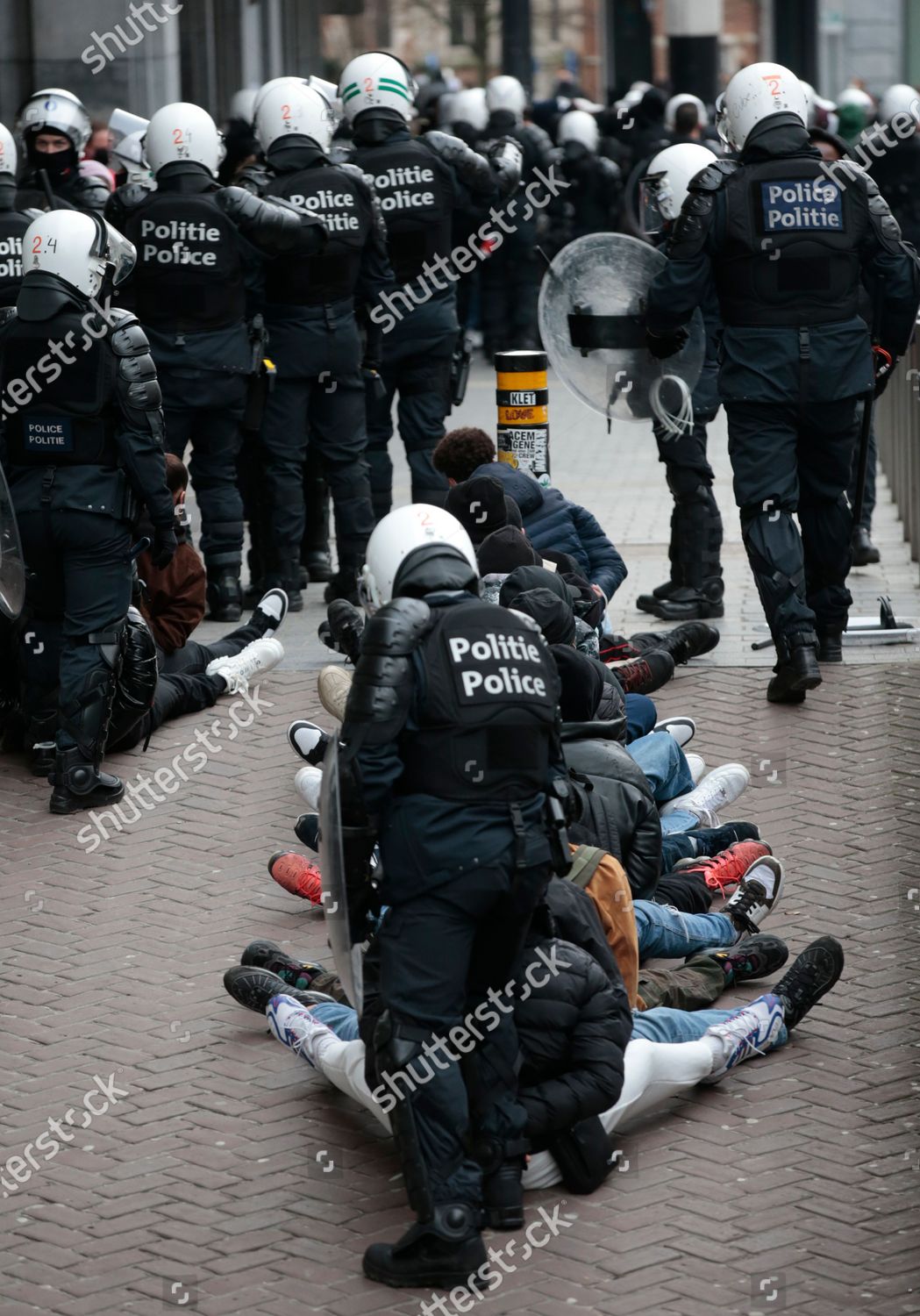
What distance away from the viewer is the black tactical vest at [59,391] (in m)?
7.57

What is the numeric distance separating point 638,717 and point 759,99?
262 centimetres

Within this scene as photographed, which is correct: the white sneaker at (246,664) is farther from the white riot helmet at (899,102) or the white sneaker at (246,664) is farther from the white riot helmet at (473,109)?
the white riot helmet at (473,109)

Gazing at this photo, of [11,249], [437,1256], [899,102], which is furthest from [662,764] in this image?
[899,102]

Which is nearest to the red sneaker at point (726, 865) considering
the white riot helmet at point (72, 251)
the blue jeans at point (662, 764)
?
the blue jeans at point (662, 764)

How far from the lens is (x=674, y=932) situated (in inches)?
237

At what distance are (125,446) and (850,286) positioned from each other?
114 inches

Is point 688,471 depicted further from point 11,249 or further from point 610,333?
point 11,249

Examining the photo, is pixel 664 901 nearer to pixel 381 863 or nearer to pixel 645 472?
pixel 381 863

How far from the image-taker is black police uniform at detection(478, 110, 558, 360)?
1820 centimetres

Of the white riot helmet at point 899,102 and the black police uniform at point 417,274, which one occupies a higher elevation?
the white riot helmet at point 899,102

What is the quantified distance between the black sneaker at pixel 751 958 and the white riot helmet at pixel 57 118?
21.1 ft

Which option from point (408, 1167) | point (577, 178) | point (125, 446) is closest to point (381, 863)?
point (408, 1167)

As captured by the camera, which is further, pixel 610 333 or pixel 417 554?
pixel 610 333

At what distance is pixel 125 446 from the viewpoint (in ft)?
25.3
